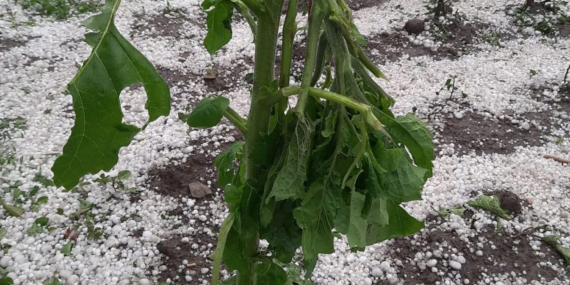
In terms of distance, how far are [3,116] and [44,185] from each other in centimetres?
66

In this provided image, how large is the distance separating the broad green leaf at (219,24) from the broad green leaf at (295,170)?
0.40 meters

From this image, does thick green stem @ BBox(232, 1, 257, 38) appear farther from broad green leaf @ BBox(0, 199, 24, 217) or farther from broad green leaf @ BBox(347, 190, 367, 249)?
broad green leaf @ BBox(0, 199, 24, 217)

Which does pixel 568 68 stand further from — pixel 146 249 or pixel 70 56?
pixel 70 56

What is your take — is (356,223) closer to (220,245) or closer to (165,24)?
(220,245)

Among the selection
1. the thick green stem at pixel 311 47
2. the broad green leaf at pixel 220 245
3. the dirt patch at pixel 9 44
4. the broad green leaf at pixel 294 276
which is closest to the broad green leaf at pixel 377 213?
the thick green stem at pixel 311 47

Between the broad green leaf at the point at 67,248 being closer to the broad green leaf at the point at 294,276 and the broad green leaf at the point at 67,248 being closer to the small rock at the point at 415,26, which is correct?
the broad green leaf at the point at 294,276

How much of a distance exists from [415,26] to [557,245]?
1.99m

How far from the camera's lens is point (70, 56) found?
3227mm

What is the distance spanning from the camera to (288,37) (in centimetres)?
98

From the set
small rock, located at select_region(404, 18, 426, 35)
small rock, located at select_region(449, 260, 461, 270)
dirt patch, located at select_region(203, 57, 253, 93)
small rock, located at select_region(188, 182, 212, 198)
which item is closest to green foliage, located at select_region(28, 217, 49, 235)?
small rock, located at select_region(188, 182, 212, 198)

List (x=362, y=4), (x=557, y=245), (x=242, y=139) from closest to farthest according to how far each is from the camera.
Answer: (x=557, y=245), (x=242, y=139), (x=362, y=4)

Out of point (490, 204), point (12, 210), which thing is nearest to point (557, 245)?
point (490, 204)

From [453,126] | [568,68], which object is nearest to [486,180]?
[453,126]

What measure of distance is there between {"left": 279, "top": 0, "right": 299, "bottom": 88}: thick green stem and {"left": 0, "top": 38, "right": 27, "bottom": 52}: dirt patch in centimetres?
288
